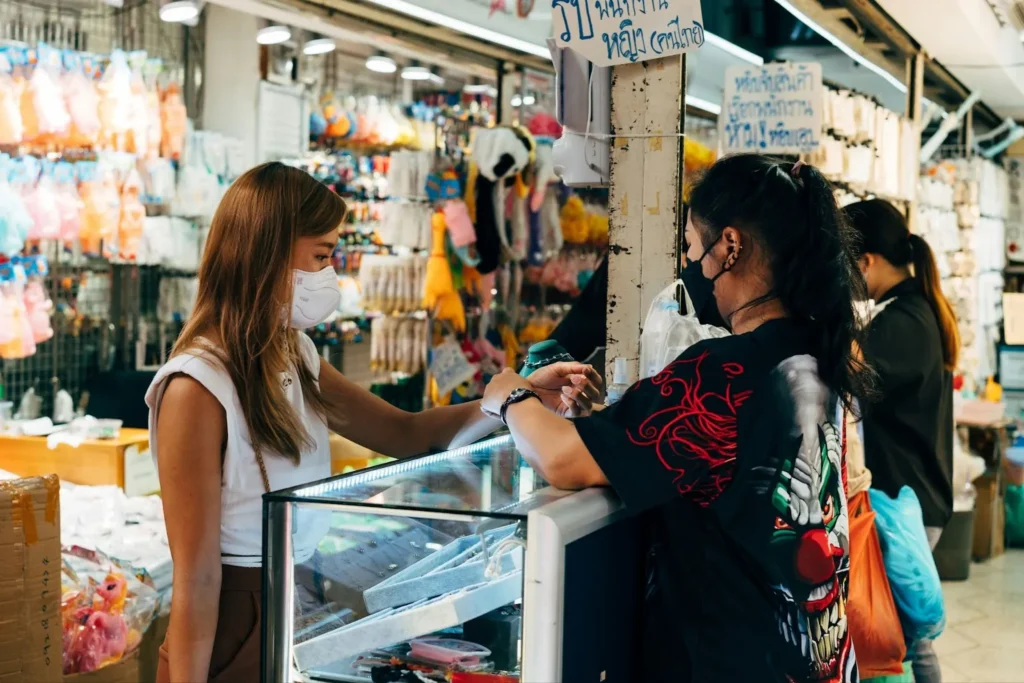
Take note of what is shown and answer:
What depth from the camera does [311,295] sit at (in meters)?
2.39

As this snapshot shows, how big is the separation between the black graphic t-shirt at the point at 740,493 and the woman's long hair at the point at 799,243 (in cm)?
5

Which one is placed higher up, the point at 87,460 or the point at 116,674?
the point at 87,460

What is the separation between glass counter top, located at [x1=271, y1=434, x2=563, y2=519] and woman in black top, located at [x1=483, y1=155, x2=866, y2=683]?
4.4 inches

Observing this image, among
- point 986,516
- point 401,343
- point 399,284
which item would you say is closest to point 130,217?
point 399,284

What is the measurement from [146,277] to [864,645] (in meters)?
5.47

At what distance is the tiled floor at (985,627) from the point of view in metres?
5.74

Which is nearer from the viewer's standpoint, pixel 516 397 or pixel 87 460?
pixel 516 397

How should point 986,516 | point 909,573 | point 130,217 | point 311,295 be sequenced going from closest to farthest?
point 311,295, point 909,573, point 130,217, point 986,516

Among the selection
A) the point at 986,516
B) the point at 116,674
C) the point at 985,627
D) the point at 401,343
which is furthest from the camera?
the point at 986,516

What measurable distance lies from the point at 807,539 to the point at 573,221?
5.96 m

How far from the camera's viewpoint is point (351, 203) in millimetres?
9047

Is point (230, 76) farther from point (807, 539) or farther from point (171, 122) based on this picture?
point (807, 539)

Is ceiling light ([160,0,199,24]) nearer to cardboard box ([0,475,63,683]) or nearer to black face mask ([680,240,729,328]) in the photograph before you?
cardboard box ([0,475,63,683])

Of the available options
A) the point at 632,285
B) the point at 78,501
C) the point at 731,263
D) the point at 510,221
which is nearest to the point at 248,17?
the point at 510,221
